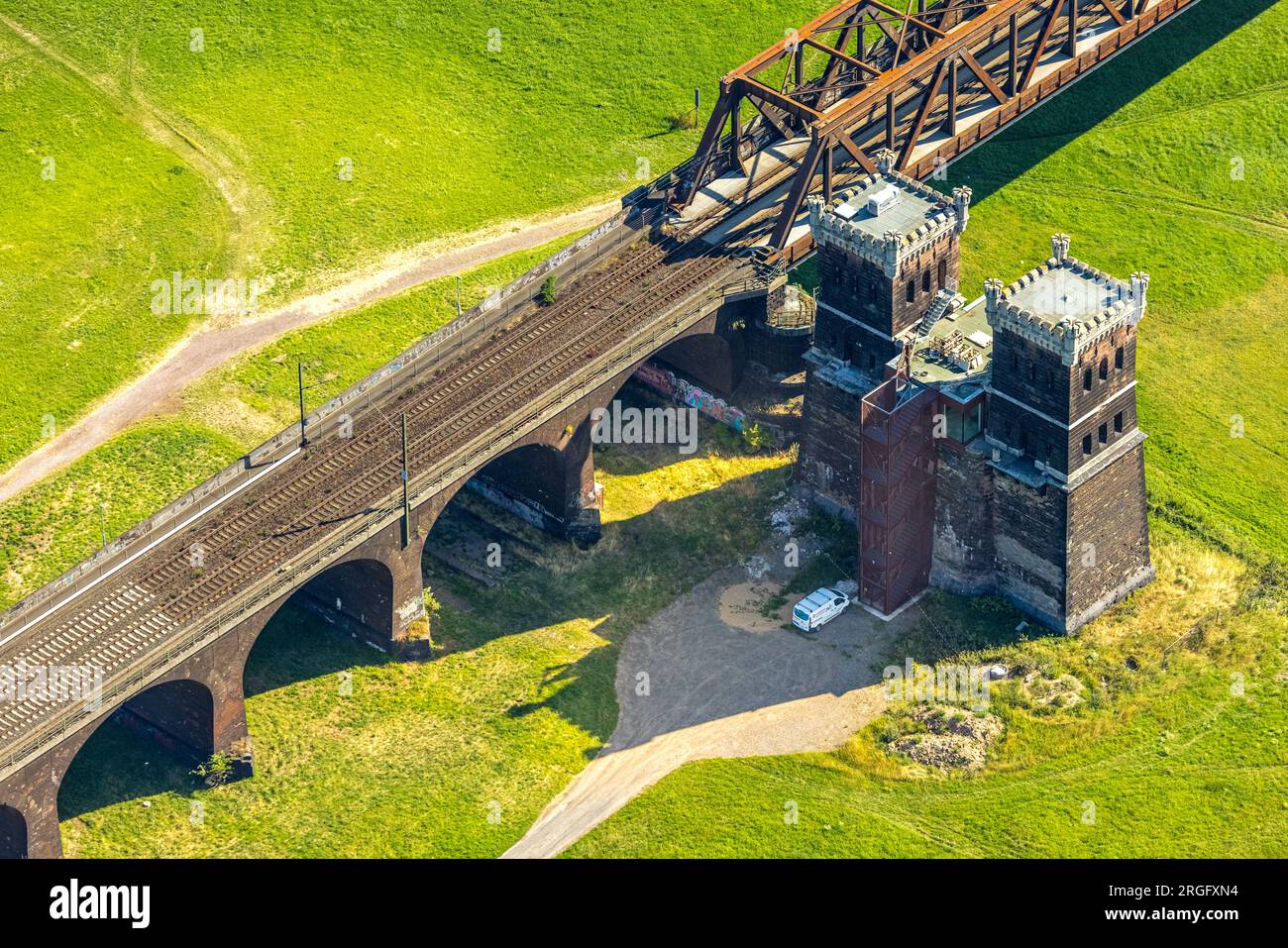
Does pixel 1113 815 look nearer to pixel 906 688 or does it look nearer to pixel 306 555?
pixel 906 688

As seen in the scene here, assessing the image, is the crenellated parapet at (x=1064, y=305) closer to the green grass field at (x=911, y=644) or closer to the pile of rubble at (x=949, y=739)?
the green grass field at (x=911, y=644)

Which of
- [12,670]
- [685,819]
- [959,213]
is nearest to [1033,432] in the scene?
[959,213]

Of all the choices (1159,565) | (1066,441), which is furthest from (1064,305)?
(1159,565)

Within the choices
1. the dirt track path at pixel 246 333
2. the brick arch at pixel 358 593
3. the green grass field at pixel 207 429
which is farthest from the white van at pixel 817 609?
the dirt track path at pixel 246 333

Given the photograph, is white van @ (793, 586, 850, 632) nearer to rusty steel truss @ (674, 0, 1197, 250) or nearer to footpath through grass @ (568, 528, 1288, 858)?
footpath through grass @ (568, 528, 1288, 858)

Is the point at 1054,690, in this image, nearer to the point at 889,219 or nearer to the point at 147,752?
the point at 889,219

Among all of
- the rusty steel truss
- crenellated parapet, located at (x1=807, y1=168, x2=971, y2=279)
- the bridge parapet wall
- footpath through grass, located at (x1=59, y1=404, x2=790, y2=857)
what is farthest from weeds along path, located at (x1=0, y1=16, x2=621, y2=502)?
crenellated parapet, located at (x1=807, y1=168, x2=971, y2=279)
